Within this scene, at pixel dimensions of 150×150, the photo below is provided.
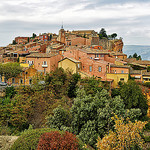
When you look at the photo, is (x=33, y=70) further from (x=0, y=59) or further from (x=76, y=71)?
(x=0, y=59)

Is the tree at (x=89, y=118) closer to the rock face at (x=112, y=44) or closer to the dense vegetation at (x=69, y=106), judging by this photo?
the dense vegetation at (x=69, y=106)

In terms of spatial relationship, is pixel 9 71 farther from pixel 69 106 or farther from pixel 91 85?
pixel 91 85

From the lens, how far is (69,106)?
70.1 feet

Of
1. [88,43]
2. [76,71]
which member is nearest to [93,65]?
[76,71]

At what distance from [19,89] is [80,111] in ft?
36.8

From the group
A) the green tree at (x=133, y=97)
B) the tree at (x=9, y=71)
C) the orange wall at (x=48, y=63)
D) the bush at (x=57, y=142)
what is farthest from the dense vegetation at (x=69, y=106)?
the orange wall at (x=48, y=63)

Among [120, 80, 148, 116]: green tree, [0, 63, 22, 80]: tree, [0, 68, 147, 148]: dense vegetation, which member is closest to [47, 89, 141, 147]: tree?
[0, 68, 147, 148]: dense vegetation

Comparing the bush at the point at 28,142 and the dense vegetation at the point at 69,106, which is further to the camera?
the dense vegetation at the point at 69,106

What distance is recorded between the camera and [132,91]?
22.2 meters

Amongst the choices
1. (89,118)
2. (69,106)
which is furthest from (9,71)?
(89,118)

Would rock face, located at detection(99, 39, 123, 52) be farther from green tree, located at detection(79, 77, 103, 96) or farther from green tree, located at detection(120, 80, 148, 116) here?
green tree, located at detection(120, 80, 148, 116)

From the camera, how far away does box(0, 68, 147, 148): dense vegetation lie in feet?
49.6

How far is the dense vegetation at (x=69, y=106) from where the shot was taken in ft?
49.6

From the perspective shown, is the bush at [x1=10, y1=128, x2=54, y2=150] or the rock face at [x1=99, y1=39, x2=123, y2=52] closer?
the bush at [x1=10, y1=128, x2=54, y2=150]
